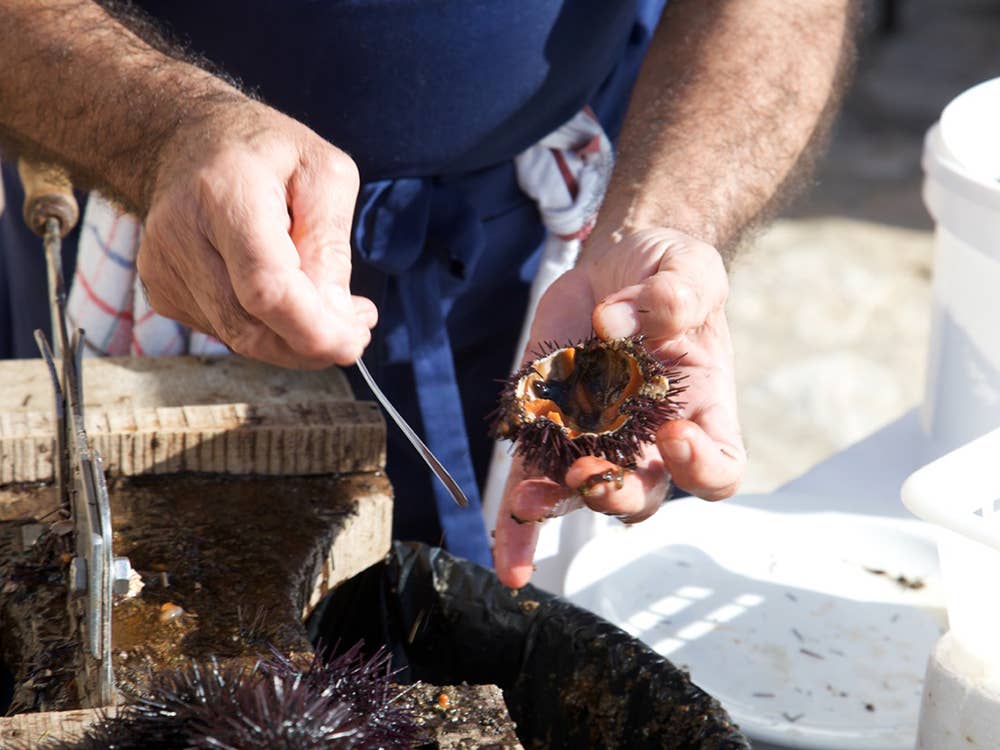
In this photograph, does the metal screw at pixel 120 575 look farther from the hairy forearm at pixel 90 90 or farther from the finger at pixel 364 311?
the hairy forearm at pixel 90 90

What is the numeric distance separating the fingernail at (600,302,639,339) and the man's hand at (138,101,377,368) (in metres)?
0.27

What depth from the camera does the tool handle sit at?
1579 millimetres

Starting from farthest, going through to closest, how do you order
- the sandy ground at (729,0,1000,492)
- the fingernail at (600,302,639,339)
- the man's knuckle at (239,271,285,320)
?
the sandy ground at (729,0,1000,492) < the fingernail at (600,302,639,339) < the man's knuckle at (239,271,285,320)

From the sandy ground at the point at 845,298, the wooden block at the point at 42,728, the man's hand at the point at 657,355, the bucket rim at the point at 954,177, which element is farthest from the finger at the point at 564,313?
the sandy ground at the point at 845,298

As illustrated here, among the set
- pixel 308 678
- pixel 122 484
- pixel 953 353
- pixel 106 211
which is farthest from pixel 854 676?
pixel 106 211

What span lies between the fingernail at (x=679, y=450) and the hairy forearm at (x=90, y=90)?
0.65m

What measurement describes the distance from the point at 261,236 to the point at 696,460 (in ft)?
1.69

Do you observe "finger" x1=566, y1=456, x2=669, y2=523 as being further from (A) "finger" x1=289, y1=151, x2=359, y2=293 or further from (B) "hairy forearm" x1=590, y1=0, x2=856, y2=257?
(B) "hairy forearm" x1=590, y1=0, x2=856, y2=257

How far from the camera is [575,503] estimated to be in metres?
1.32

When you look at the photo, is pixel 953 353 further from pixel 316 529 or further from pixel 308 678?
pixel 308 678

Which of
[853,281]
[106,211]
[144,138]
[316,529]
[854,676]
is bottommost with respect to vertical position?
[853,281]

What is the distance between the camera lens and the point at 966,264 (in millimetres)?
1704

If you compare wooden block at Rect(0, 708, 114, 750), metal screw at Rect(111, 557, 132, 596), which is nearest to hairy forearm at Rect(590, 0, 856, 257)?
metal screw at Rect(111, 557, 132, 596)

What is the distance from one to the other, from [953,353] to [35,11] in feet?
4.56
